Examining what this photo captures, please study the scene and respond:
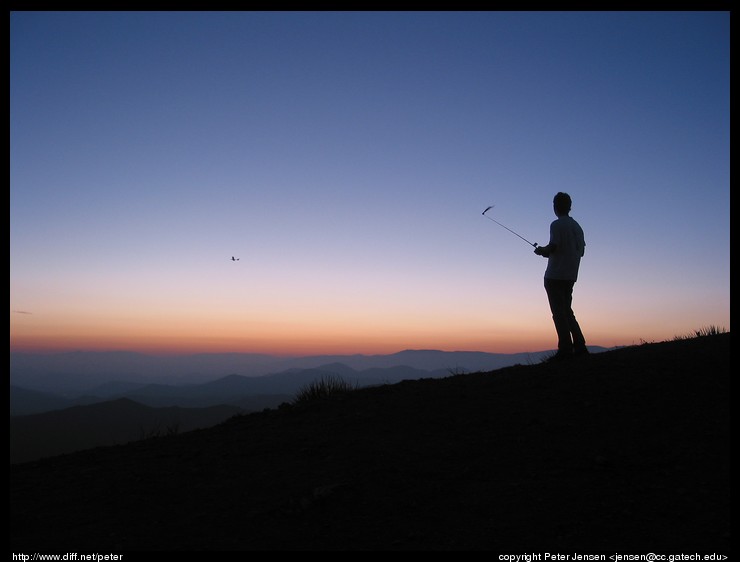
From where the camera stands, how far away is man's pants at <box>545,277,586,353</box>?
7.88m

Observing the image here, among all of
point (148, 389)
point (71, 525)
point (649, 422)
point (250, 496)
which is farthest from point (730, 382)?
point (148, 389)

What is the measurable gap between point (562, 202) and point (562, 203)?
0.05 ft

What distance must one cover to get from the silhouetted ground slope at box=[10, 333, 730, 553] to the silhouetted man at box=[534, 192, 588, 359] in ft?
3.96

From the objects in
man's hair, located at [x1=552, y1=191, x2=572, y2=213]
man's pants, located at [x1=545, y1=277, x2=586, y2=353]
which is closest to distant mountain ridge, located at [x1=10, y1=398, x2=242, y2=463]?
man's pants, located at [x1=545, y1=277, x2=586, y2=353]

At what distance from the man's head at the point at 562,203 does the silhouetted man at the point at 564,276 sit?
2.0 inches

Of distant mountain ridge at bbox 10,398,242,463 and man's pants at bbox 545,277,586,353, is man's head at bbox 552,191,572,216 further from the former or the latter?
distant mountain ridge at bbox 10,398,242,463

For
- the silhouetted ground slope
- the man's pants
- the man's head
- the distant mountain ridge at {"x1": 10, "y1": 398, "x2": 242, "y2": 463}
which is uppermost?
the man's head

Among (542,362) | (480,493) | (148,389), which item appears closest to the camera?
(480,493)

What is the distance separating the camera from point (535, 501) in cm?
402

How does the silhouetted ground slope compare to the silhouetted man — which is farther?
the silhouetted man

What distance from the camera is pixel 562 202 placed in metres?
8.10

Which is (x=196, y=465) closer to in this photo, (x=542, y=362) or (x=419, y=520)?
(x=419, y=520)

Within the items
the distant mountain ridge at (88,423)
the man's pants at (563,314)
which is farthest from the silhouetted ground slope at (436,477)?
the distant mountain ridge at (88,423)
